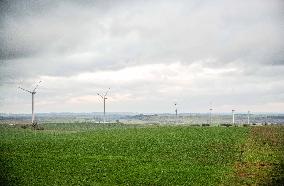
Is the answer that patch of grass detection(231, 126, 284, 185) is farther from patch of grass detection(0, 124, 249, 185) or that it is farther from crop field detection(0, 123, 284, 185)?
patch of grass detection(0, 124, 249, 185)

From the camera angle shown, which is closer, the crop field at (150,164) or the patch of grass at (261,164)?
the patch of grass at (261,164)

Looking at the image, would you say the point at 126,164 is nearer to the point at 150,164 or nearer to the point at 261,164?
the point at 150,164

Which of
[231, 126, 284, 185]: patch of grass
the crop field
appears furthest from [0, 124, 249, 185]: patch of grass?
[231, 126, 284, 185]: patch of grass

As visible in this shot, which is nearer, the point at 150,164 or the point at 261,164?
the point at 261,164

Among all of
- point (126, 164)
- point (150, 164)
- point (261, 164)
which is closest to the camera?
point (261, 164)

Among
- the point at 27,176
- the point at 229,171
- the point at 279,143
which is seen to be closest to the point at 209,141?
the point at 279,143

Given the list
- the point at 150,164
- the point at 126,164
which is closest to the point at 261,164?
the point at 150,164

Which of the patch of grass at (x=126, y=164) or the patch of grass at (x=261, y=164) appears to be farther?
the patch of grass at (x=126, y=164)

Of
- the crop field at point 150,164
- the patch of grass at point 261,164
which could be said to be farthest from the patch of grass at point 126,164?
the patch of grass at point 261,164

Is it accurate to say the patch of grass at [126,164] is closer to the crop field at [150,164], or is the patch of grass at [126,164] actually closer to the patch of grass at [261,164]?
the crop field at [150,164]

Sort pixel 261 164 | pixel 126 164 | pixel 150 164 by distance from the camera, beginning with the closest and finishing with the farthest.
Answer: pixel 261 164, pixel 150 164, pixel 126 164

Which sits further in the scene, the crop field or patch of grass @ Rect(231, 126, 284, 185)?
the crop field

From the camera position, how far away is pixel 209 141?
66688 millimetres

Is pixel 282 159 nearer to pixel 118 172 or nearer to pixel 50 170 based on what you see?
pixel 118 172
